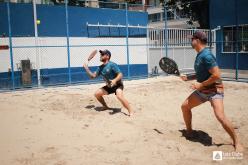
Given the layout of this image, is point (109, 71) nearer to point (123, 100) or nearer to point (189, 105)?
point (123, 100)

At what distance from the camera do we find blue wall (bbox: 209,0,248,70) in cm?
1846

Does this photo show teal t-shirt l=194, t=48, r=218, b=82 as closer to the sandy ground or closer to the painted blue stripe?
the sandy ground

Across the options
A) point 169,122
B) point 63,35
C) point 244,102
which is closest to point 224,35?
point 63,35

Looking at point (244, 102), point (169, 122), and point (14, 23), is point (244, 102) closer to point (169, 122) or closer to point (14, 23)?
point (169, 122)

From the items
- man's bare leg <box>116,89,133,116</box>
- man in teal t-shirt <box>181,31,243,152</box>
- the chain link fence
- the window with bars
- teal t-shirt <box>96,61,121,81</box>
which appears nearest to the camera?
man in teal t-shirt <box>181,31,243,152</box>

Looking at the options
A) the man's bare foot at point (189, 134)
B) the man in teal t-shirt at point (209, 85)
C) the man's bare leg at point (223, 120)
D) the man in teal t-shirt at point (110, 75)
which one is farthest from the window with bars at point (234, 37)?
the man's bare leg at point (223, 120)

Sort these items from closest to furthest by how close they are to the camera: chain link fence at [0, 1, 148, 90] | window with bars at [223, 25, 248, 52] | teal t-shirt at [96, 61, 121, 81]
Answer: teal t-shirt at [96, 61, 121, 81] < chain link fence at [0, 1, 148, 90] < window with bars at [223, 25, 248, 52]

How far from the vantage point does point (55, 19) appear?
52.8 ft

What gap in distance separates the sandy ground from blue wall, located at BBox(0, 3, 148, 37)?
20.0ft

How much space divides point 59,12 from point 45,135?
11.0 meters

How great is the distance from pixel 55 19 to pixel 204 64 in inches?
468

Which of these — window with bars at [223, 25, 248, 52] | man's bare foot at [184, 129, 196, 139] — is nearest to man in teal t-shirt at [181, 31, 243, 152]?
man's bare foot at [184, 129, 196, 139]

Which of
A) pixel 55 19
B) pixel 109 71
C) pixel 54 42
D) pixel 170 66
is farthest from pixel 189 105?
pixel 55 19

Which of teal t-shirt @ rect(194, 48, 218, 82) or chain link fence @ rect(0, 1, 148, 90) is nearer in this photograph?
teal t-shirt @ rect(194, 48, 218, 82)
